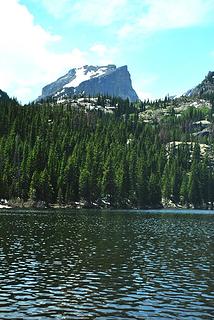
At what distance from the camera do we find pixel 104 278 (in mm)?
37500

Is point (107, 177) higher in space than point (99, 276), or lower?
higher

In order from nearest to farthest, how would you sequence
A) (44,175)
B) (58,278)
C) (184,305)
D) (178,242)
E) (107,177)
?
(184,305)
(58,278)
(178,242)
(44,175)
(107,177)

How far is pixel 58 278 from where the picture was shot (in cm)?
3691

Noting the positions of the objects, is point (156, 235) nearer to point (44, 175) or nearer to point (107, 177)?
point (44, 175)

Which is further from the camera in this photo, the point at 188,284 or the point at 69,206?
the point at 69,206

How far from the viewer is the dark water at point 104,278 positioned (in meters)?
27.8

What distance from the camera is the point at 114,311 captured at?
90.3 ft

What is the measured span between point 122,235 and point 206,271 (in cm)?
3080

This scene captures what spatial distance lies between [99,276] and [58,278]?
12.2ft

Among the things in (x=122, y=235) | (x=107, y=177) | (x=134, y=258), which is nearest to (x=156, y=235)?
(x=122, y=235)

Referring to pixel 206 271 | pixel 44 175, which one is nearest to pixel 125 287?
pixel 206 271

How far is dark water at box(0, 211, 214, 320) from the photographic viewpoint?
27828mm

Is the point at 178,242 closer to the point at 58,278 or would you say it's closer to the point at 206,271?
the point at 206,271

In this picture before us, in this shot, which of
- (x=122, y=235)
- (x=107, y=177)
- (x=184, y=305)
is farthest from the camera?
(x=107, y=177)
